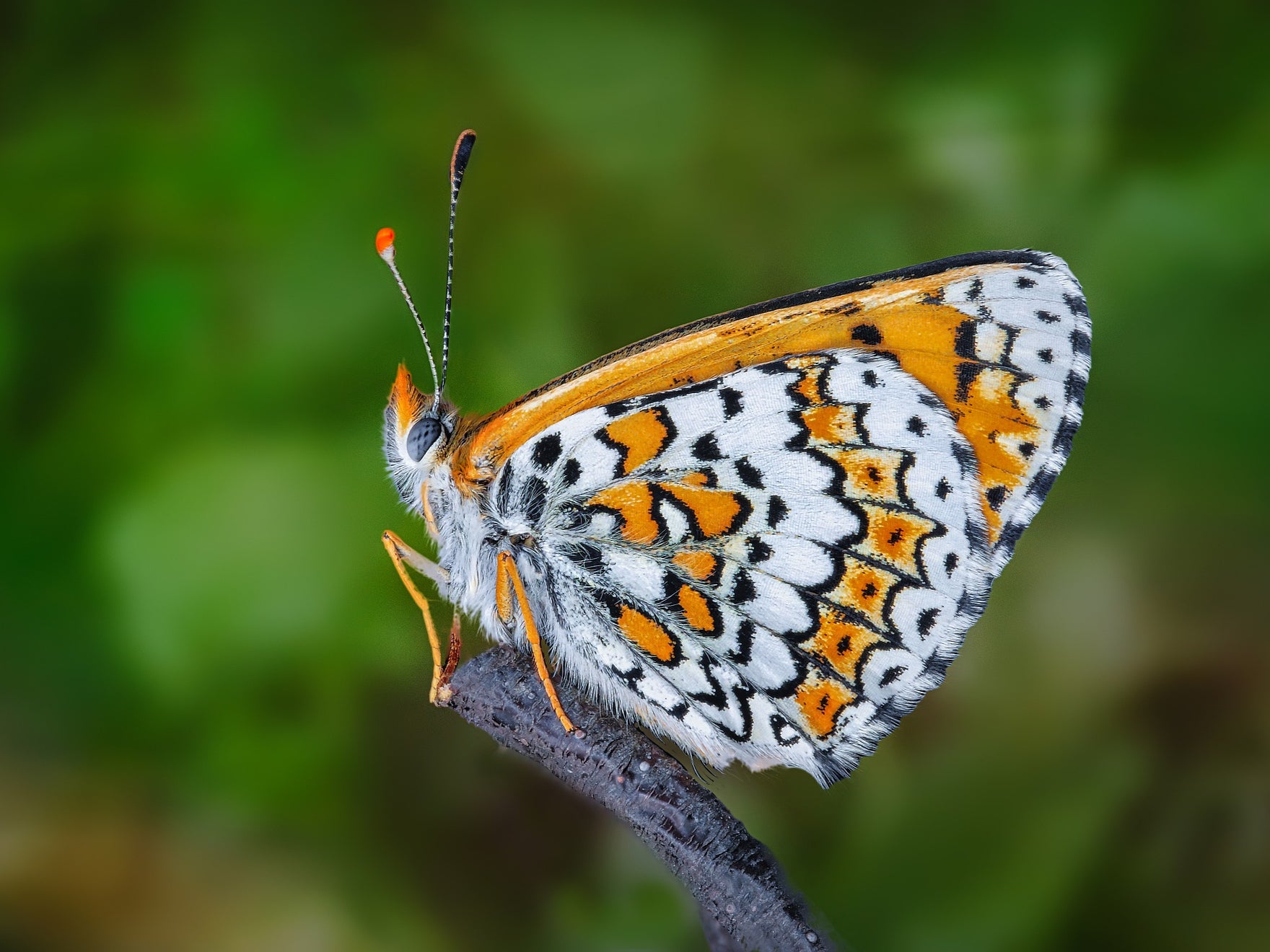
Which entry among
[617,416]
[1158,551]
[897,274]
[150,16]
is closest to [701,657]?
[617,416]

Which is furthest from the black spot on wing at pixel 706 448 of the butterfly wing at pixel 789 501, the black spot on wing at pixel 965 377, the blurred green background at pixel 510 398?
the blurred green background at pixel 510 398

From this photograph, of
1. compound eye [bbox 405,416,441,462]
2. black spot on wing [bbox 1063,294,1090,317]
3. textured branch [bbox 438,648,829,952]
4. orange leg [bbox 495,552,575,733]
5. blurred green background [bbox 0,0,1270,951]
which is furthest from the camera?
blurred green background [bbox 0,0,1270,951]

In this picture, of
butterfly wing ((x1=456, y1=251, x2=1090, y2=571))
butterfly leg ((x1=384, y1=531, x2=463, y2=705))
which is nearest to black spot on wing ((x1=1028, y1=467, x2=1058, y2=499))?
butterfly wing ((x1=456, y1=251, x2=1090, y2=571))

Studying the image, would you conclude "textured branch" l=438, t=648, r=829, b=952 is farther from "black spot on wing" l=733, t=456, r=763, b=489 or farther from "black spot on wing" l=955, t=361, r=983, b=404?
"black spot on wing" l=955, t=361, r=983, b=404

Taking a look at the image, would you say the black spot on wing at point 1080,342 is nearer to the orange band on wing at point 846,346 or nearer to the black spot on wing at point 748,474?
the orange band on wing at point 846,346

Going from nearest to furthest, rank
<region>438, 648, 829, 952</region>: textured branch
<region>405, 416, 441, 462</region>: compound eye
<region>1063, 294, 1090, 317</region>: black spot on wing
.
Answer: <region>438, 648, 829, 952</region>: textured branch
<region>1063, 294, 1090, 317</region>: black spot on wing
<region>405, 416, 441, 462</region>: compound eye

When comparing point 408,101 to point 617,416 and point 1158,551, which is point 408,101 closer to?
point 617,416

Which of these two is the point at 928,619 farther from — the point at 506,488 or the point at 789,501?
the point at 506,488
